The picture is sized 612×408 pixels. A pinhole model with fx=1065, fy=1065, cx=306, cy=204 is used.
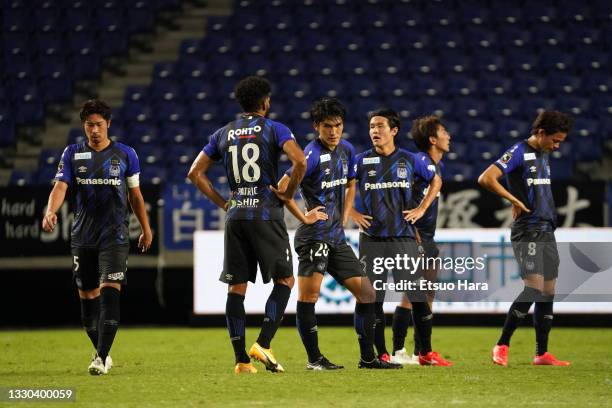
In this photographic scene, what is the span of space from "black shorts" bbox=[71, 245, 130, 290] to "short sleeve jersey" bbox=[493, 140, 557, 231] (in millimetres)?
3176

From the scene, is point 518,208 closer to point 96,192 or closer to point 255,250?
point 255,250

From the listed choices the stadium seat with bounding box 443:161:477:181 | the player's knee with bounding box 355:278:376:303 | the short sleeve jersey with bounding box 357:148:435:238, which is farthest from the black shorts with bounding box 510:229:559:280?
the stadium seat with bounding box 443:161:477:181

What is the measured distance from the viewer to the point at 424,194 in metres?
9.08

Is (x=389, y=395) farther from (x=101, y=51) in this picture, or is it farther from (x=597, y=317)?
(x=101, y=51)

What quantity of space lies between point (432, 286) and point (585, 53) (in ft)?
35.8

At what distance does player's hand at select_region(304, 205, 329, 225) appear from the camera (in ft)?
25.8

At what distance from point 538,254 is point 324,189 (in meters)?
1.93

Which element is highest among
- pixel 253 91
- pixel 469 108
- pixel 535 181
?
pixel 469 108

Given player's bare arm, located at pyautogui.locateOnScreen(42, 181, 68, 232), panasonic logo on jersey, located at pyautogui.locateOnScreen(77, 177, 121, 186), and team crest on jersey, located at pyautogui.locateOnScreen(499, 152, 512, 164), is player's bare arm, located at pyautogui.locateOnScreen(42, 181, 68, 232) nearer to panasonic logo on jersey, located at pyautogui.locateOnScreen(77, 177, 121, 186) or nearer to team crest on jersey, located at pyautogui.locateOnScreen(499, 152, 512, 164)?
panasonic logo on jersey, located at pyautogui.locateOnScreen(77, 177, 121, 186)

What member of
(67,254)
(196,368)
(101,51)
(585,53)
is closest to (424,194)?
(196,368)

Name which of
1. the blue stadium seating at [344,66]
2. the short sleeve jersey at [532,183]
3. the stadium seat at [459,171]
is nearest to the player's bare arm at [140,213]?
the short sleeve jersey at [532,183]

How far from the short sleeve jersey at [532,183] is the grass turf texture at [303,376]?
1.19 metres

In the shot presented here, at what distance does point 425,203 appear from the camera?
862 centimetres

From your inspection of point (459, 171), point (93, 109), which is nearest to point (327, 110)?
point (93, 109)
